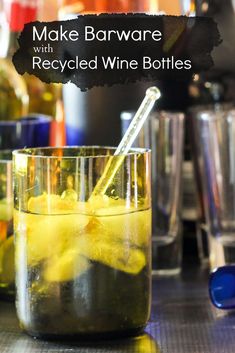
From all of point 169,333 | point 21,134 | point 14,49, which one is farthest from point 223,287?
point 14,49

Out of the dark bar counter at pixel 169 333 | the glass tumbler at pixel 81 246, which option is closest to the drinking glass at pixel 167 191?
the dark bar counter at pixel 169 333

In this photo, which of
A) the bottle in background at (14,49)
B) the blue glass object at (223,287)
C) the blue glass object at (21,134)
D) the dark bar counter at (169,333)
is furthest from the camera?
the bottle in background at (14,49)

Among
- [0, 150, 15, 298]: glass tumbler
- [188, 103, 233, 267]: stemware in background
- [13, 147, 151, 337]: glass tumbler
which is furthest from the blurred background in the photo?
[13, 147, 151, 337]: glass tumbler

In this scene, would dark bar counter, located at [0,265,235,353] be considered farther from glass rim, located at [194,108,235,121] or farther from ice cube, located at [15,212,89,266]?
glass rim, located at [194,108,235,121]

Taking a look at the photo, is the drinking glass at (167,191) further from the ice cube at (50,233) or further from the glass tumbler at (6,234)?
the ice cube at (50,233)

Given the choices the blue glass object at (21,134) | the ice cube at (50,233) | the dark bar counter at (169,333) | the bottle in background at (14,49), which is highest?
the bottle in background at (14,49)

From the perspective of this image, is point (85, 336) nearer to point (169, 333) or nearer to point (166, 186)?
point (169, 333)
